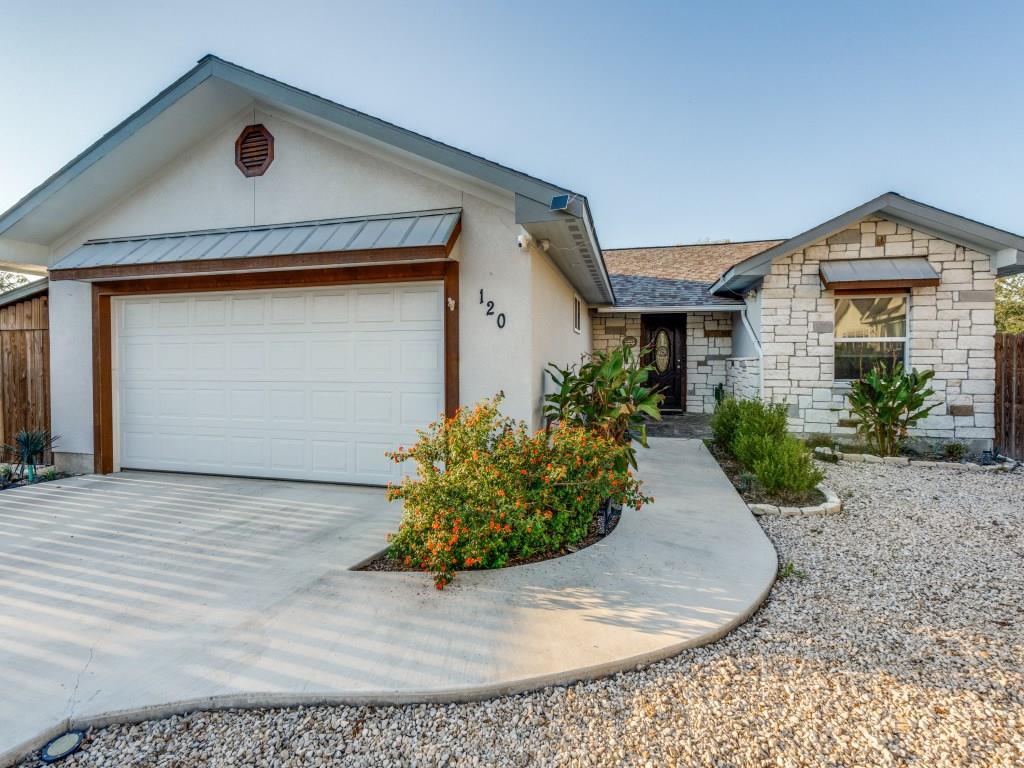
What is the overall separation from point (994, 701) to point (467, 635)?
2.50m

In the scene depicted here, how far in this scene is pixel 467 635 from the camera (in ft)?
9.02

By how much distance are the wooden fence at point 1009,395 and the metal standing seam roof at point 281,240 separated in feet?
28.5

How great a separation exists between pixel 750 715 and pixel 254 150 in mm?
7121

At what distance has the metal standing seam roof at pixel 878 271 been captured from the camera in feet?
25.7

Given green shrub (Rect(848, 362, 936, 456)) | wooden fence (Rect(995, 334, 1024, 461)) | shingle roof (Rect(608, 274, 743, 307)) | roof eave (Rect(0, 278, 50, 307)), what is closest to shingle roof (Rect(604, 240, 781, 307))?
shingle roof (Rect(608, 274, 743, 307))

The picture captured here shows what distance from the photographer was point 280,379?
6262mm

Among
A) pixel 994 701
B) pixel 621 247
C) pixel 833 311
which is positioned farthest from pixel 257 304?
pixel 621 247

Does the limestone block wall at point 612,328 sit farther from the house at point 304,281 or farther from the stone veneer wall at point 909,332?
the house at point 304,281

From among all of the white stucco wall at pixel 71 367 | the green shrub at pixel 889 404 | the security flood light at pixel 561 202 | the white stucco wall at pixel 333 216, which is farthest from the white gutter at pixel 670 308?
the white stucco wall at pixel 71 367

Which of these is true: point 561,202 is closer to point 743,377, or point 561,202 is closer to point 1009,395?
point 743,377

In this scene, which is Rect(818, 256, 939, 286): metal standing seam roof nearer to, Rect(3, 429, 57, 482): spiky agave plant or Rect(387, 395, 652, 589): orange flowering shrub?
Rect(387, 395, 652, 589): orange flowering shrub

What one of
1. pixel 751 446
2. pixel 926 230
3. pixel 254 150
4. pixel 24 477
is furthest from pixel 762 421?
pixel 24 477

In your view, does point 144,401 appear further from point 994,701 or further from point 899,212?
point 899,212

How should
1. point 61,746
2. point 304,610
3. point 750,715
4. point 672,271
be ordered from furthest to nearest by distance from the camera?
1. point 672,271
2. point 304,610
3. point 750,715
4. point 61,746
